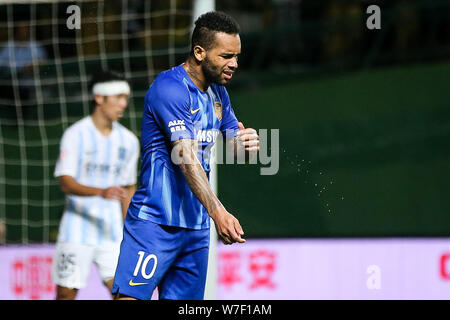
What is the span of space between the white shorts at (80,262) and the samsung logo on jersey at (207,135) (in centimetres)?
220

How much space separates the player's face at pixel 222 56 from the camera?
3.87 meters

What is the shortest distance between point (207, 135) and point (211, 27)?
50cm

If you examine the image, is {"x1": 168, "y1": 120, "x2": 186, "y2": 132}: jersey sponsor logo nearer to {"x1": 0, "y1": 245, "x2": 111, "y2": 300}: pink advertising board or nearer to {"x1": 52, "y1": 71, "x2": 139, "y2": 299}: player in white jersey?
{"x1": 52, "y1": 71, "x2": 139, "y2": 299}: player in white jersey

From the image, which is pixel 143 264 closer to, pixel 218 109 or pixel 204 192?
pixel 204 192

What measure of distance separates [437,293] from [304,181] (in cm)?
156

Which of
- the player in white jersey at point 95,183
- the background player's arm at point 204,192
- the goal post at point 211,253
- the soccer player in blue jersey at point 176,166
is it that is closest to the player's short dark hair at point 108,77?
the player in white jersey at point 95,183

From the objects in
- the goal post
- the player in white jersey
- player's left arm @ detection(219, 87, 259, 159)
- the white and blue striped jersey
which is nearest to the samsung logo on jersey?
player's left arm @ detection(219, 87, 259, 159)

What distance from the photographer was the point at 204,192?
3.64 meters

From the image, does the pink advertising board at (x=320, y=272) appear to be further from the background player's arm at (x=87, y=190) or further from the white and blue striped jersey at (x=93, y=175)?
the background player's arm at (x=87, y=190)

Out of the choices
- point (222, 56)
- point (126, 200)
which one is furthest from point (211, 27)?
point (126, 200)

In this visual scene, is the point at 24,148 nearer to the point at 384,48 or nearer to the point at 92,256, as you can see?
the point at 92,256
